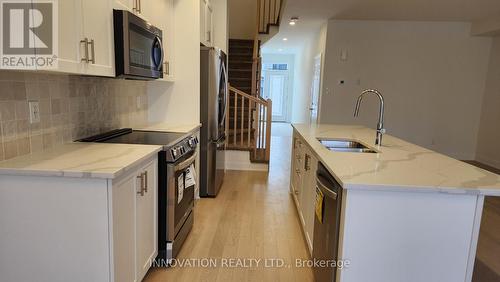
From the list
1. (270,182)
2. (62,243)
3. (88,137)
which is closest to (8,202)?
(62,243)

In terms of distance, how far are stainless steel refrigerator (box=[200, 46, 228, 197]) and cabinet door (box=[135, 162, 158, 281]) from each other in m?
1.53

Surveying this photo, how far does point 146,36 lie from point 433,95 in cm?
568

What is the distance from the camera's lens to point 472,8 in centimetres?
497

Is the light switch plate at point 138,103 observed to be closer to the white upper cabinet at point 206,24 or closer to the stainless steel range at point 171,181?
the stainless steel range at point 171,181

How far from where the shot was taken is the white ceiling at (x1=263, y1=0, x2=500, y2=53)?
4.71 m

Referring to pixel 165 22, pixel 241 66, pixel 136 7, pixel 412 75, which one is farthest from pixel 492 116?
pixel 136 7

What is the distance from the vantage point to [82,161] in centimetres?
170

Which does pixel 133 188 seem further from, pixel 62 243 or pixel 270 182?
pixel 270 182

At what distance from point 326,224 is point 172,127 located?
1936 mm

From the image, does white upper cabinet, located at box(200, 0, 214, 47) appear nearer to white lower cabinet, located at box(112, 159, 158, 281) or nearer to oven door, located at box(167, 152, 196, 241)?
oven door, located at box(167, 152, 196, 241)

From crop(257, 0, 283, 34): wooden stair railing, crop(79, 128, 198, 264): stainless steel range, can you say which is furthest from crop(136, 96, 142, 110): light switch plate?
crop(257, 0, 283, 34): wooden stair railing

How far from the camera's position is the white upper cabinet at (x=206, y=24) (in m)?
3.71

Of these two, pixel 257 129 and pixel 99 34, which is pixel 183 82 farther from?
pixel 257 129

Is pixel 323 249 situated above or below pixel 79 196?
below
